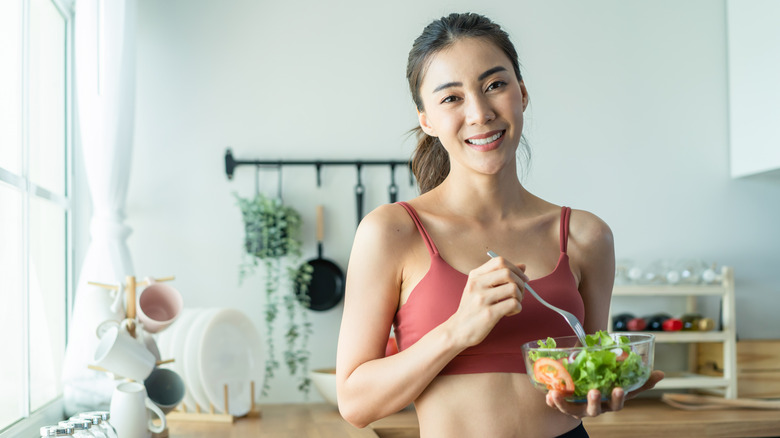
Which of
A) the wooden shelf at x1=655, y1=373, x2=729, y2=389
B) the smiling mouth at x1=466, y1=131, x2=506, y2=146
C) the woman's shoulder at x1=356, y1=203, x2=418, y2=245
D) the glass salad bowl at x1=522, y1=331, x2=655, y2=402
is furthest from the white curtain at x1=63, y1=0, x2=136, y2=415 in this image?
the wooden shelf at x1=655, y1=373, x2=729, y2=389

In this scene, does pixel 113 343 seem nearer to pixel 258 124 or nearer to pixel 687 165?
pixel 258 124

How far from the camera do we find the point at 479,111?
0.92 meters

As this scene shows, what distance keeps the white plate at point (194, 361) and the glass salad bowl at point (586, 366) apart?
130cm

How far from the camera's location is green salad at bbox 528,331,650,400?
0.80m

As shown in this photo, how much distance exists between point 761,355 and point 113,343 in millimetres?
2004

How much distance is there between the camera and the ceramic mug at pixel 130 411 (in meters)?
1.46

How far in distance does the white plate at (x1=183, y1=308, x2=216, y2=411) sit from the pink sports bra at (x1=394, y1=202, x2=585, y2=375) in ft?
3.75

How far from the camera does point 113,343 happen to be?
57.4 inches

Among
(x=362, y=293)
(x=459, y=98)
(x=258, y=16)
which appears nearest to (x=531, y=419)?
(x=362, y=293)

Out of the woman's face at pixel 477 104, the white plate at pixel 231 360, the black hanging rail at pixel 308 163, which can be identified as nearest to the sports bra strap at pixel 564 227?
the woman's face at pixel 477 104

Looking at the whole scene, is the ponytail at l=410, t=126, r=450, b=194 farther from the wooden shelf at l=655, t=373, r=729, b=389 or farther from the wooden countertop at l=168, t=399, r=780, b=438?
the wooden shelf at l=655, t=373, r=729, b=389

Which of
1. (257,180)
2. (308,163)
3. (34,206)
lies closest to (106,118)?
(34,206)

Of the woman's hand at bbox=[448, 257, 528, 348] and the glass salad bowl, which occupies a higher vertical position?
the woman's hand at bbox=[448, 257, 528, 348]

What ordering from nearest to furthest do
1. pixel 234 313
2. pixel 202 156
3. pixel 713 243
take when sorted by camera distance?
1. pixel 234 313
2. pixel 202 156
3. pixel 713 243
